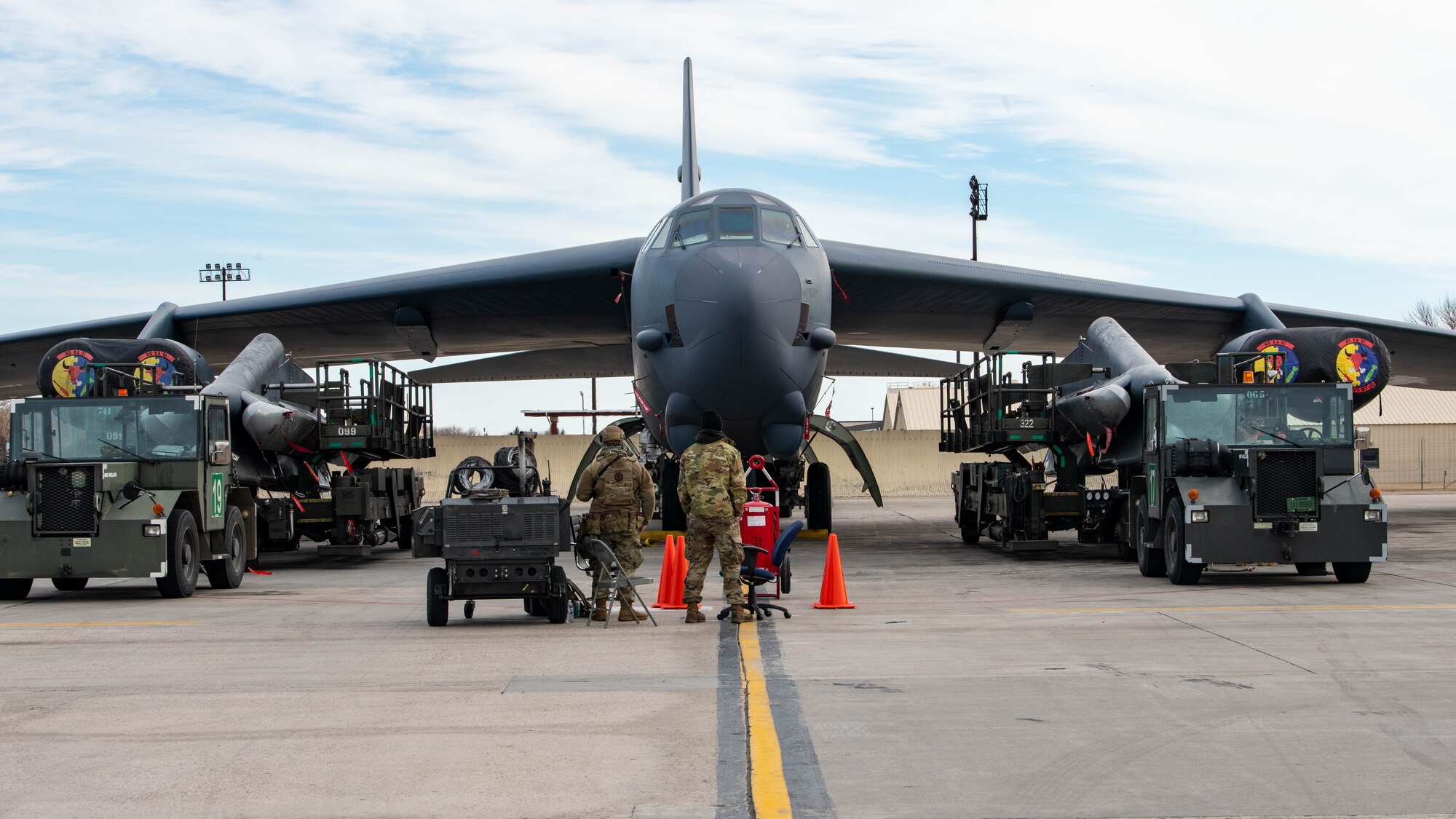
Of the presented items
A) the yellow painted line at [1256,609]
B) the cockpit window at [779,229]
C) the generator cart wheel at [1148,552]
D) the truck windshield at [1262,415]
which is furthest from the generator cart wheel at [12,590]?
the truck windshield at [1262,415]

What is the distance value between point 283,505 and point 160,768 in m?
12.6

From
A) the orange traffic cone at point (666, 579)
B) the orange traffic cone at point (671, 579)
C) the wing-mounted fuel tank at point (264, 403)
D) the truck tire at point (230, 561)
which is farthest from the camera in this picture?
the wing-mounted fuel tank at point (264, 403)

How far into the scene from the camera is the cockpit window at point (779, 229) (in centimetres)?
1652

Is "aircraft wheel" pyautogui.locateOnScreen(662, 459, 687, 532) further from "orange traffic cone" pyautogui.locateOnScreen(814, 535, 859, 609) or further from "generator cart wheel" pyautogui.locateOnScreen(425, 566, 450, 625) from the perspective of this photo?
"generator cart wheel" pyautogui.locateOnScreen(425, 566, 450, 625)

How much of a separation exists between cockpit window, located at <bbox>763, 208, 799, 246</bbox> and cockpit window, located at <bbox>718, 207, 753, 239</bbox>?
188 millimetres

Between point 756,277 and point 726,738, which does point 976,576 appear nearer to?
point 756,277

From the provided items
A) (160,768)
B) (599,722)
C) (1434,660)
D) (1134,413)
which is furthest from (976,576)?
(160,768)

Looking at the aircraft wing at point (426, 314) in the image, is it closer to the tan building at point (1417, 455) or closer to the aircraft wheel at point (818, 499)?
the aircraft wheel at point (818, 499)

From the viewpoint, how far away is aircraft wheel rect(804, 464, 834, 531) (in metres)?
20.7

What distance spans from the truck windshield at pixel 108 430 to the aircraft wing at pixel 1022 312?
9790mm

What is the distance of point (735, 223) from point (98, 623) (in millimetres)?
8384

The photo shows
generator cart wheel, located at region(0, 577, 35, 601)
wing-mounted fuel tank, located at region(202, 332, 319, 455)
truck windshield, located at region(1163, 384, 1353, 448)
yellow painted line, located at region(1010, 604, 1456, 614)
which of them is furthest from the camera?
wing-mounted fuel tank, located at region(202, 332, 319, 455)

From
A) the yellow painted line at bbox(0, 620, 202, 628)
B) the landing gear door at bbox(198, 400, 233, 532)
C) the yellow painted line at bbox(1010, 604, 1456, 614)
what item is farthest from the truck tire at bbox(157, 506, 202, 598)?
the yellow painted line at bbox(1010, 604, 1456, 614)

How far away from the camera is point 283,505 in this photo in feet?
57.9
